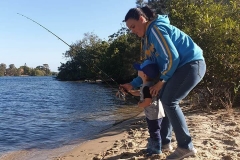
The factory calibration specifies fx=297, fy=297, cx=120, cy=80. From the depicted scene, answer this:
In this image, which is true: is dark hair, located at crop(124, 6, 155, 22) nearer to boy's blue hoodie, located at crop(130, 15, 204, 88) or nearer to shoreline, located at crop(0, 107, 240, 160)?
boy's blue hoodie, located at crop(130, 15, 204, 88)

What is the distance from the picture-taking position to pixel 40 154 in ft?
21.1

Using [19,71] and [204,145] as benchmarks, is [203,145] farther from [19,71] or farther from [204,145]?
[19,71]

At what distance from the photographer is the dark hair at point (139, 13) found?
360cm

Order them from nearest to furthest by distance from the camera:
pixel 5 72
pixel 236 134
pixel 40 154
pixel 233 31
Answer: pixel 236 134
pixel 40 154
pixel 233 31
pixel 5 72

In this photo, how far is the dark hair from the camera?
142 inches

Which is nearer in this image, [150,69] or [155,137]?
[150,69]

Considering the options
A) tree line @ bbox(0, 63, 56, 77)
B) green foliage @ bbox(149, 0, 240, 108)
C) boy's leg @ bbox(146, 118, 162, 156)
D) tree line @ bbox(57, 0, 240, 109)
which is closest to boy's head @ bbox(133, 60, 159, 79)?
boy's leg @ bbox(146, 118, 162, 156)

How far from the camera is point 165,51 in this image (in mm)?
3312

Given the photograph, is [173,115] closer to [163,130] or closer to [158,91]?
[158,91]

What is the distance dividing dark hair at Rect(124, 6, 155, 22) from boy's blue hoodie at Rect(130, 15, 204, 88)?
149 millimetres

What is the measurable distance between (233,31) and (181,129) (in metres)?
4.83

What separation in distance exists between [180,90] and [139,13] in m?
1.05

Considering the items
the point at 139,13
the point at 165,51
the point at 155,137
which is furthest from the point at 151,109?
the point at 139,13

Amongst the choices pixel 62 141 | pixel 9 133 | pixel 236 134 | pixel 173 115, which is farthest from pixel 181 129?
pixel 9 133
